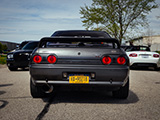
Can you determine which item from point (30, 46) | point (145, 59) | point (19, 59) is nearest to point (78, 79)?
point (19, 59)

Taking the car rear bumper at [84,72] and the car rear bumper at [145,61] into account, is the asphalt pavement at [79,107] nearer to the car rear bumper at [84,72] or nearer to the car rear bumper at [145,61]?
the car rear bumper at [84,72]

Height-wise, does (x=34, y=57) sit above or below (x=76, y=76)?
above

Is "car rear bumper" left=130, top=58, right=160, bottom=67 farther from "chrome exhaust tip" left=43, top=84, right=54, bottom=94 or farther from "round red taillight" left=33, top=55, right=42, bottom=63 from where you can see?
"round red taillight" left=33, top=55, right=42, bottom=63

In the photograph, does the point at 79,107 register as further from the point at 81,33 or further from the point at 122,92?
the point at 81,33

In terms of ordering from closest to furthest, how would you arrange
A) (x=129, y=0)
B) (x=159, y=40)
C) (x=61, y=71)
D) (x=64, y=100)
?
(x=61, y=71) → (x=64, y=100) → (x=129, y=0) → (x=159, y=40)

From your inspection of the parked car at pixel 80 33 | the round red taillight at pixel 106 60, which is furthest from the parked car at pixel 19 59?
the round red taillight at pixel 106 60

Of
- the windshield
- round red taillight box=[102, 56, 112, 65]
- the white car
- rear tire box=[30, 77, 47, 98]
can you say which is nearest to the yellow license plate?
round red taillight box=[102, 56, 112, 65]

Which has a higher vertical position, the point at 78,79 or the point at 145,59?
the point at 78,79

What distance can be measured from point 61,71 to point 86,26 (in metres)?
26.3

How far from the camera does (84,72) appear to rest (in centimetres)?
378

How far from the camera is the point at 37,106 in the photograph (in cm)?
383

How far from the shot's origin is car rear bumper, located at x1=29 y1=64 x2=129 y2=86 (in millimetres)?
3760

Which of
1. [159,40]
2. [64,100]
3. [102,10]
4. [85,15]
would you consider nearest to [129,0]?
[102,10]

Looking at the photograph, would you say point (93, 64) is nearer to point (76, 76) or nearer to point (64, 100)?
point (76, 76)
